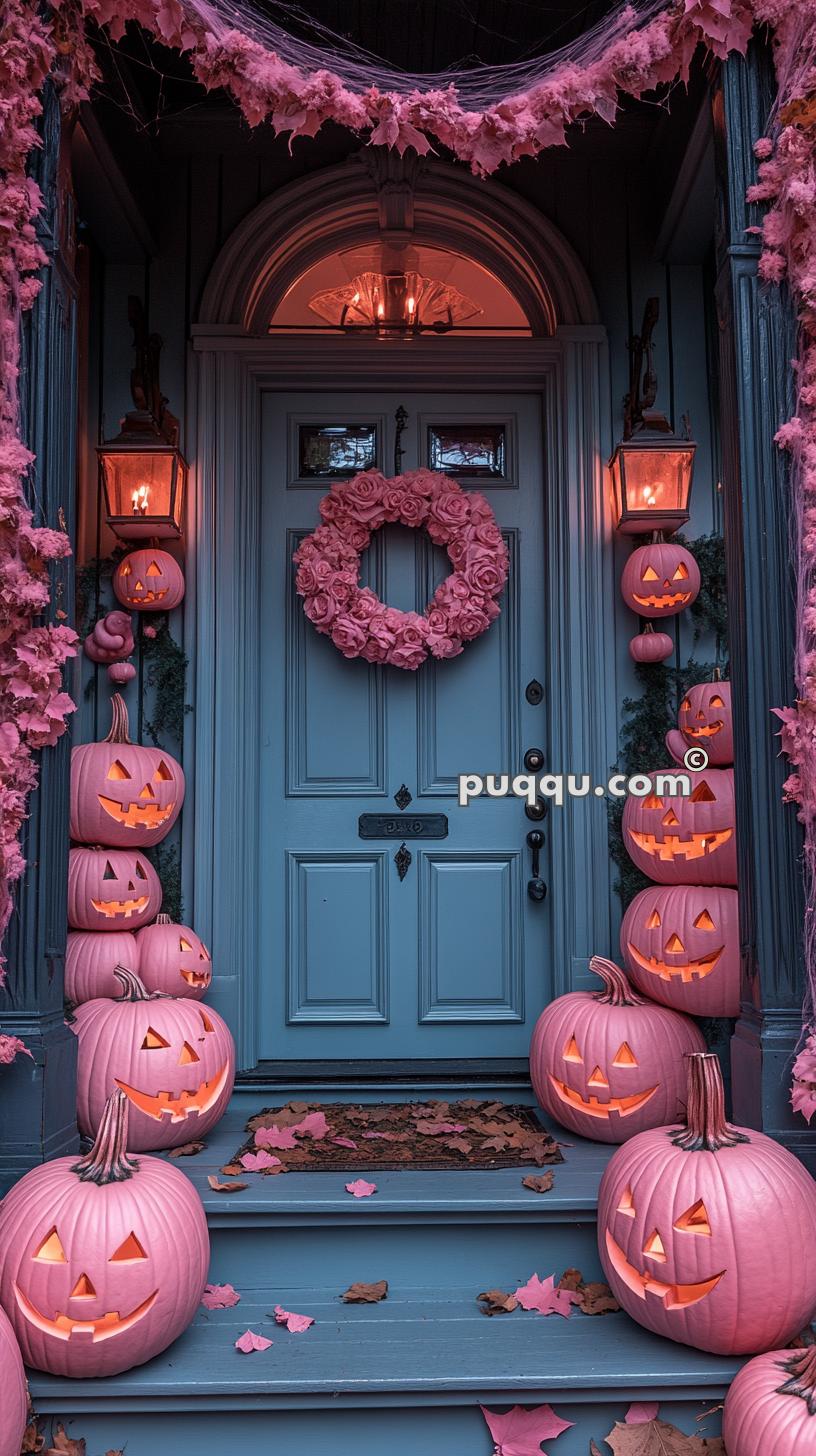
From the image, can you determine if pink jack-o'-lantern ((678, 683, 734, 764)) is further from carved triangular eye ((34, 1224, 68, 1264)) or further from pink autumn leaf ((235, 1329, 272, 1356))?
carved triangular eye ((34, 1224, 68, 1264))

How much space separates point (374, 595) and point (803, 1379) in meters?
2.95

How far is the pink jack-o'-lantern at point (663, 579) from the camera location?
4.04m

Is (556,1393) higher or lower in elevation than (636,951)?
lower

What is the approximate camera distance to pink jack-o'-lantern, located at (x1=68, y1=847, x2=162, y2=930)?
355cm

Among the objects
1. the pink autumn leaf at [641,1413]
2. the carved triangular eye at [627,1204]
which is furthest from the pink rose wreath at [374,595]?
the pink autumn leaf at [641,1413]

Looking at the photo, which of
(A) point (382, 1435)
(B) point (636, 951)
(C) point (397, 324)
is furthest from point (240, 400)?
(A) point (382, 1435)

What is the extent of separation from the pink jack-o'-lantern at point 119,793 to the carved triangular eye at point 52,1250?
1578mm

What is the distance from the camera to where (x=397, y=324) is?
14.7 feet

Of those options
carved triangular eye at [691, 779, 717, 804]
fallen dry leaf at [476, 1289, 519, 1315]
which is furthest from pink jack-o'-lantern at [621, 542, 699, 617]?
fallen dry leaf at [476, 1289, 519, 1315]

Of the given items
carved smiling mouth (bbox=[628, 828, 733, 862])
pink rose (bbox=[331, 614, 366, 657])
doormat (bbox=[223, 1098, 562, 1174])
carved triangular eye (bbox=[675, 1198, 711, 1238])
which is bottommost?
doormat (bbox=[223, 1098, 562, 1174])

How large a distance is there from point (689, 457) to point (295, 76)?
A: 1869 mm

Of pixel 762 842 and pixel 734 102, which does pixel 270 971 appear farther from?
pixel 734 102

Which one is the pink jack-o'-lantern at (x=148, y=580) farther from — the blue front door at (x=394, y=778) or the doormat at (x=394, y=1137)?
the doormat at (x=394, y=1137)

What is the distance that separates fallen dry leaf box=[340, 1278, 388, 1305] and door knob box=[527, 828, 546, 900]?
5.94ft
